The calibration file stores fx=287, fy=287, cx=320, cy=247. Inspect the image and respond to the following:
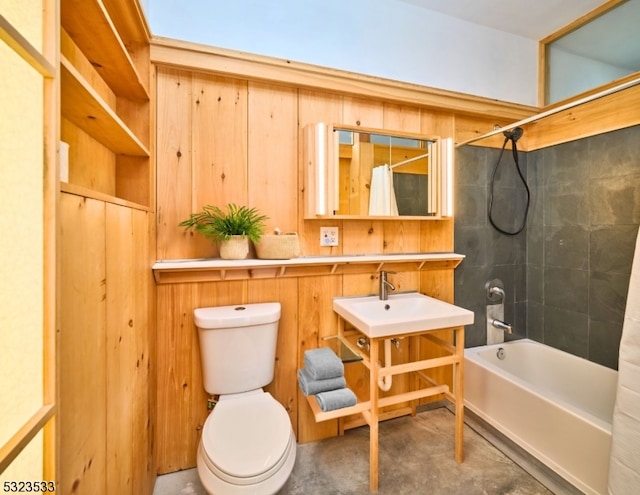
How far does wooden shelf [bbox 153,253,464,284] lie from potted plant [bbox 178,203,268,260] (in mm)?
66

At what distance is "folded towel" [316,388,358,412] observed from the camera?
4.37 ft

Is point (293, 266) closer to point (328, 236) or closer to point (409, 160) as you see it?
point (328, 236)

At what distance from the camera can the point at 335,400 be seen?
1345 millimetres

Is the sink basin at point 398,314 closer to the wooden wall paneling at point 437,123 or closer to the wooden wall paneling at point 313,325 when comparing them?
the wooden wall paneling at point 313,325

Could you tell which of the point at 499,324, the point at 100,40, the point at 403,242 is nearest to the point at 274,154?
the point at 100,40

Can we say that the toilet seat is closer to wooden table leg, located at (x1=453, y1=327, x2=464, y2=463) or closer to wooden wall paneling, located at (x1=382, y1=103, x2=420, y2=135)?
wooden table leg, located at (x1=453, y1=327, x2=464, y2=463)

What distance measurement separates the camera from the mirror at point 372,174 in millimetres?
1604

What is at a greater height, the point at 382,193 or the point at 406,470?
the point at 382,193

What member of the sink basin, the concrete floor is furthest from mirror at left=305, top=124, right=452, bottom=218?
the concrete floor

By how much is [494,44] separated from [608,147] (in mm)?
1018

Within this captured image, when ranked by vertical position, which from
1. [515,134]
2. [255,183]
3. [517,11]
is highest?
[517,11]

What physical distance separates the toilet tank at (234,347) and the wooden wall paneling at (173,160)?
408mm

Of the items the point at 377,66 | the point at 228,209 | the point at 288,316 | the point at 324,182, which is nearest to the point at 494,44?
the point at 377,66

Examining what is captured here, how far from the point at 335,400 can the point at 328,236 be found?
34.9 inches
